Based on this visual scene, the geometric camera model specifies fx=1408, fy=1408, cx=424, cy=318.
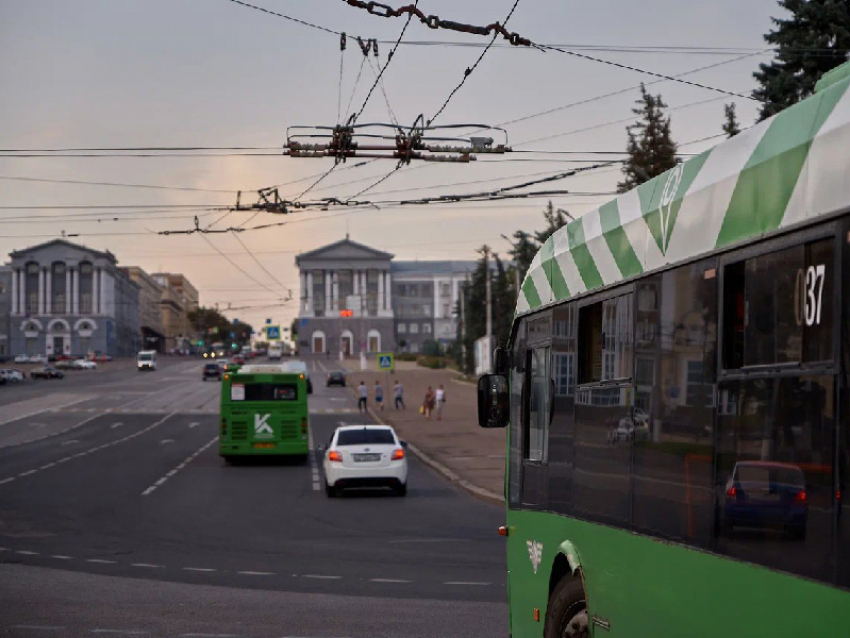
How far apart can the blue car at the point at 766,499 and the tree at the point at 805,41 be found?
2694 cm

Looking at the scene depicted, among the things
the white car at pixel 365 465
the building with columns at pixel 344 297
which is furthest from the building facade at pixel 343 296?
the white car at pixel 365 465

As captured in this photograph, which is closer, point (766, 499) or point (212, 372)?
point (766, 499)

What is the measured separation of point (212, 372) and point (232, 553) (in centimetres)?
9886

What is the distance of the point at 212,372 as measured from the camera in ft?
382

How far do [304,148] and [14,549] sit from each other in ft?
22.7

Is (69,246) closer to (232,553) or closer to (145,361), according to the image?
(145,361)

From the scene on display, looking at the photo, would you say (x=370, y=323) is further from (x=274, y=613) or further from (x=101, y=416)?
(x=274, y=613)

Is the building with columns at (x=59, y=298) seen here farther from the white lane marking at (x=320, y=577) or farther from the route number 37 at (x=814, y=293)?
the route number 37 at (x=814, y=293)

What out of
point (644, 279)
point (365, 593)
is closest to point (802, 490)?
point (644, 279)

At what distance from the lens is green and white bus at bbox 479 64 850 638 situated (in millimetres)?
3986

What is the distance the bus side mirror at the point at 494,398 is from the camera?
28.6ft

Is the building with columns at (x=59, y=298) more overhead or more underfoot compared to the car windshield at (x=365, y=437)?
more overhead

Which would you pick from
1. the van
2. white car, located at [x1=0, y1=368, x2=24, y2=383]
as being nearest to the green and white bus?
white car, located at [x1=0, y1=368, x2=24, y2=383]

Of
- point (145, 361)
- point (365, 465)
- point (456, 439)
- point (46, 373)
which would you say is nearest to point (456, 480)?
point (365, 465)
